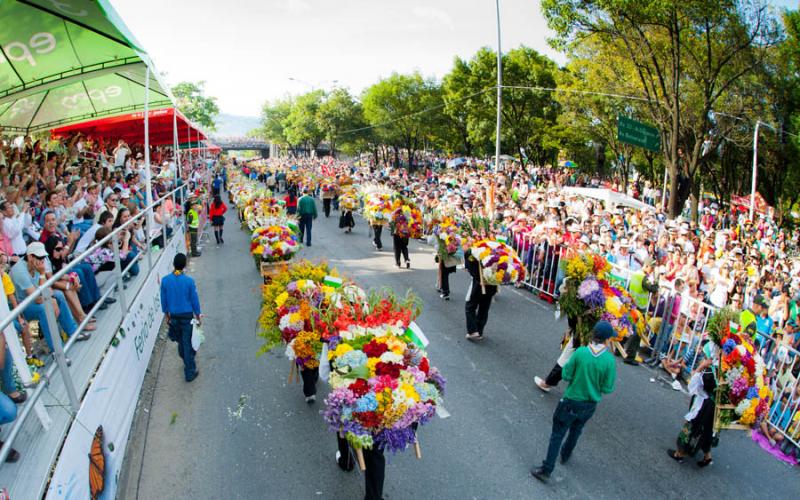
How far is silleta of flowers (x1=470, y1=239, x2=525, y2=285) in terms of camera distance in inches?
316

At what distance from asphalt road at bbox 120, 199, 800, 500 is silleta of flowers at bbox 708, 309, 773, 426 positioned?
76 centimetres

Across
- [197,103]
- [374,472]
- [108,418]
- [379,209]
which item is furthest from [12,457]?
[197,103]

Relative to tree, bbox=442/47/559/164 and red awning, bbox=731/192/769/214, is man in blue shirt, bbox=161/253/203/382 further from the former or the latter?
red awning, bbox=731/192/769/214

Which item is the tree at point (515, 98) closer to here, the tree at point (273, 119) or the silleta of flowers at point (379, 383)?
the silleta of flowers at point (379, 383)

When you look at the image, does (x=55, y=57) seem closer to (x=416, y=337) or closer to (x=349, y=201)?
(x=416, y=337)

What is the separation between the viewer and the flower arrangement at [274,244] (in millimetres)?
10664

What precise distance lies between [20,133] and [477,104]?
3091cm

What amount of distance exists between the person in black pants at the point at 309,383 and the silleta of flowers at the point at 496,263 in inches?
130

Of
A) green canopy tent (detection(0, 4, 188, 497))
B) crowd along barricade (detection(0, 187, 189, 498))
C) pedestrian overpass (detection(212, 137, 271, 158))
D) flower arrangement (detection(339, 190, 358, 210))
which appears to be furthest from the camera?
pedestrian overpass (detection(212, 137, 271, 158))

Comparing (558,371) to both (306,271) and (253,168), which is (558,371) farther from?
(253,168)

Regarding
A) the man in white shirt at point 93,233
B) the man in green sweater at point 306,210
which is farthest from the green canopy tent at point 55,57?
the man in green sweater at point 306,210

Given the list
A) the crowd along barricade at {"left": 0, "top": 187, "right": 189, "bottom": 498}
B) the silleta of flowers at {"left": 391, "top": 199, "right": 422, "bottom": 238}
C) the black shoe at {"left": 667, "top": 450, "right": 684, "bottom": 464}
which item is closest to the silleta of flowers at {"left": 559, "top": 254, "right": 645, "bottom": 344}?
the black shoe at {"left": 667, "top": 450, "right": 684, "bottom": 464}

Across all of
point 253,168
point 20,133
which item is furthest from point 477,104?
point 20,133

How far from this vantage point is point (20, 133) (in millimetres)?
14977
